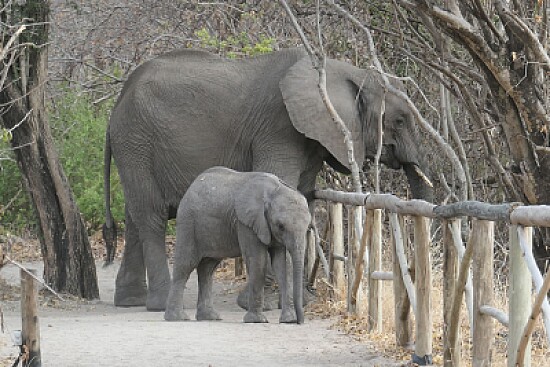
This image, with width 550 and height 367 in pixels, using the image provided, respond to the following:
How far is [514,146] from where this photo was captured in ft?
27.4

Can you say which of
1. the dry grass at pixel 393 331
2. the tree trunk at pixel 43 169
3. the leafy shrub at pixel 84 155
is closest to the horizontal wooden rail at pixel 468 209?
the dry grass at pixel 393 331

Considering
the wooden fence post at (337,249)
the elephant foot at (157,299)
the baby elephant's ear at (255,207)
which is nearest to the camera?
the baby elephant's ear at (255,207)

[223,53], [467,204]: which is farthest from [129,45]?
[467,204]

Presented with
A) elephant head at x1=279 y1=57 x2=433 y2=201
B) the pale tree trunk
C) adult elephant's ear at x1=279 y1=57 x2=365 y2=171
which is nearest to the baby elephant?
adult elephant's ear at x1=279 y1=57 x2=365 y2=171

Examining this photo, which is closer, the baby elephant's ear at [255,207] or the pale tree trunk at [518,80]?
the pale tree trunk at [518,80]

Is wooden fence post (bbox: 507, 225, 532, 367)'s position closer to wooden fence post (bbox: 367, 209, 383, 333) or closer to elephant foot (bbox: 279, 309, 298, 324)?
wooden fence post (bbox: 367, 209, 383, 333)

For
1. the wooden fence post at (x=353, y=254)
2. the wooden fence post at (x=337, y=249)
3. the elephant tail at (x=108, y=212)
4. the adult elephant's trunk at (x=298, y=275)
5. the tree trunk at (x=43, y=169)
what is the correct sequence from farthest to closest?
the elephant tail at (x=108, y=212) < the tree trunk at (x=43, y=169) < the wooden fence post at (x=337, y=249) < the wooden fence post at (x=353, y=254) < the adult elephant's trunk at (x=298, y=275)

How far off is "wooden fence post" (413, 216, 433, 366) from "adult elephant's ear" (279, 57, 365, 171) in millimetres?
4170

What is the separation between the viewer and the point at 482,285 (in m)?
6.22

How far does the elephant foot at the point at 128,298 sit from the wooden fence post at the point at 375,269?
3.93m

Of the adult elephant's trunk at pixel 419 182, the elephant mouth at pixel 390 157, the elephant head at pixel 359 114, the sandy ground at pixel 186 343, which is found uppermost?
the elephant head at pixel 359 114

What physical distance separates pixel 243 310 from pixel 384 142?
2.16 meters

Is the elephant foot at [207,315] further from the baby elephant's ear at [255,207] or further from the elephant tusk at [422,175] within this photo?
the elephant tusk at [422,175]

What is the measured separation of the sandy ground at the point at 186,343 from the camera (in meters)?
7.83
